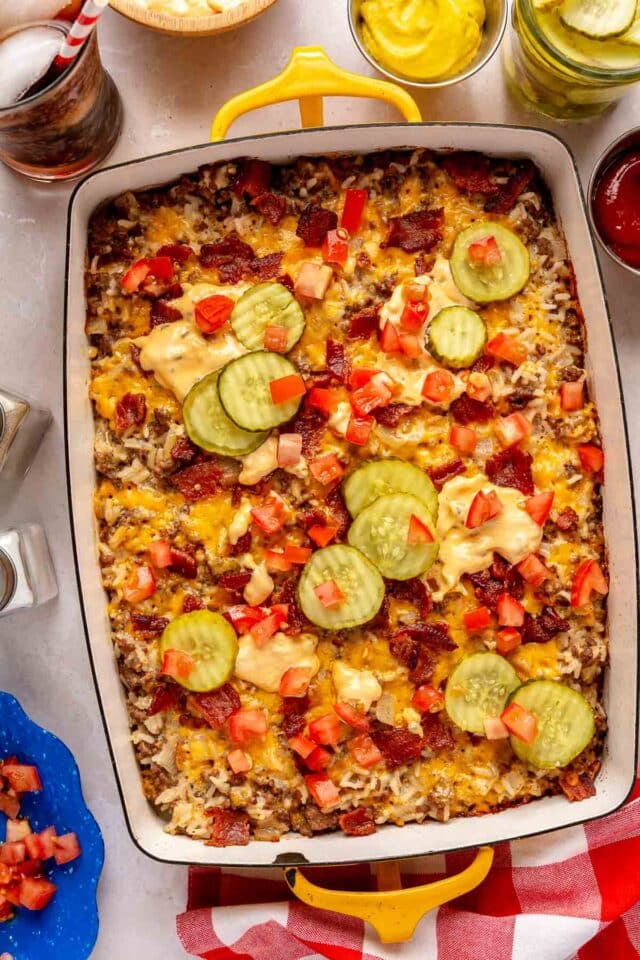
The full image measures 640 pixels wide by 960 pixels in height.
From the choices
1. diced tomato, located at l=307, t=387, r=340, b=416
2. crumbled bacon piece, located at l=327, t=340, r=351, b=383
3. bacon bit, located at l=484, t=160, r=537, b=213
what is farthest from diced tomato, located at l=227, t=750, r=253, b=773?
bacon bit, located at l=484, t=160, r=537, b=213

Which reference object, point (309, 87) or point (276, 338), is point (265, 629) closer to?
point (276, 338)

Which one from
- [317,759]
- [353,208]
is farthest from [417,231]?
[317,759]

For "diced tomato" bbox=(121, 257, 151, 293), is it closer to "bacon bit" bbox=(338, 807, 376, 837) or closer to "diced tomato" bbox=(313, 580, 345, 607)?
"diced tomato" bbox=(313, 580, 345, 607)

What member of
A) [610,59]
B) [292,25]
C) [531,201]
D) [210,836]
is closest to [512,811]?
[210,836]

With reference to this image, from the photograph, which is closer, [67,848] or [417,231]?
[417,231]

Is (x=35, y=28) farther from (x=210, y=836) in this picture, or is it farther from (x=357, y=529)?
(x=210, y=836)

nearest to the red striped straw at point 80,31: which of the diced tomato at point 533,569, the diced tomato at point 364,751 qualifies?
the diced tomato at point 533,569
